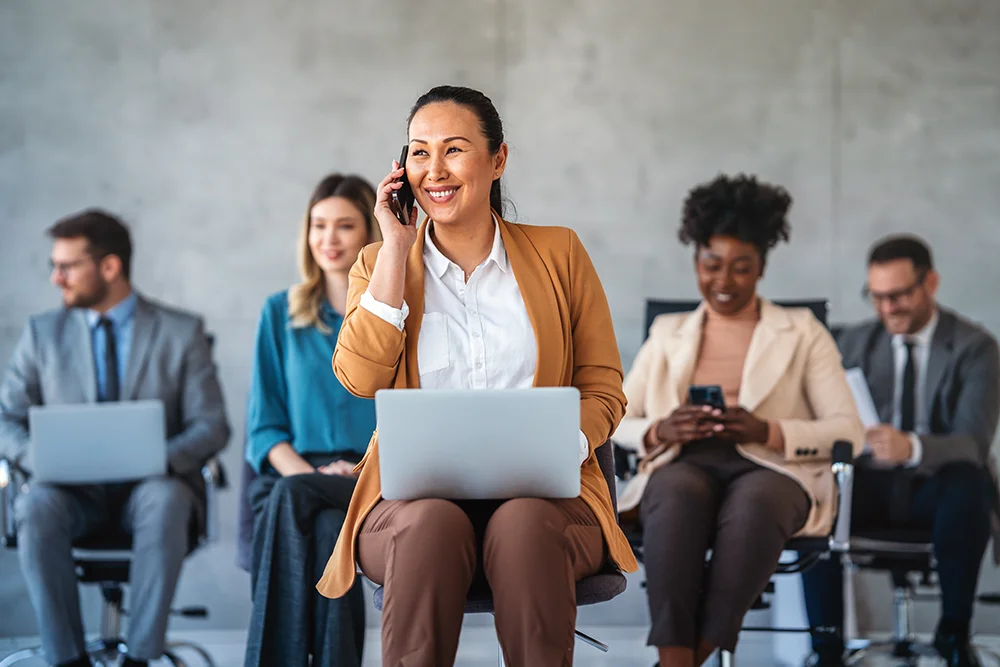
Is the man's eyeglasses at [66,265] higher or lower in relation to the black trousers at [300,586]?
higher

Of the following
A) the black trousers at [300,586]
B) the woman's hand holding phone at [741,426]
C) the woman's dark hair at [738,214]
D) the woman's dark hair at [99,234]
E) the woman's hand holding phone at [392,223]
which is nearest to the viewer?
the woman's hand holding phone at [392,223]

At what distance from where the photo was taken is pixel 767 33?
4336 mm

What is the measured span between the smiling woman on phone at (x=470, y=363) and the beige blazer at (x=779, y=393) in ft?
3.52

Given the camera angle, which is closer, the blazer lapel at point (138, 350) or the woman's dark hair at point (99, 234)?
the blazer lapel at point (138, 350)

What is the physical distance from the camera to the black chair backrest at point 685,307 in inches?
139

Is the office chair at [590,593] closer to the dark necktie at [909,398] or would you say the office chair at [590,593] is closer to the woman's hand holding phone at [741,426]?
the woman's hand holding phone at [741,426]

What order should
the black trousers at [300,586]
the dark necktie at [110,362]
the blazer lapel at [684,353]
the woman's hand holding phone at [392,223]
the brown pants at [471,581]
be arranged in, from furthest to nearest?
the dark necktie at [110,362], the blazer lapel at [684,353], the black trousers at [300,586], the woman's hand holding phone at [392,223], the brown pants at [471,581]

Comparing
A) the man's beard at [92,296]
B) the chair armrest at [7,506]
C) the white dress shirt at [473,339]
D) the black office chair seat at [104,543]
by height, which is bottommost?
the black office chair seat at [104,543]

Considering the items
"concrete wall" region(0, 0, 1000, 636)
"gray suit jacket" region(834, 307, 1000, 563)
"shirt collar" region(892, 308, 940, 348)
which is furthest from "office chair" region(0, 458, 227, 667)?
"shirt collar" region(892, 308, 940, 348)

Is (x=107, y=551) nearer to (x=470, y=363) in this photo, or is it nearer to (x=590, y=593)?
(x=470, y=363)

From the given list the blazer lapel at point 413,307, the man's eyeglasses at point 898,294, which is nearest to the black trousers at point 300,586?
the blazer lapel at point 413,307

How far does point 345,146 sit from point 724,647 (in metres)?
2.45

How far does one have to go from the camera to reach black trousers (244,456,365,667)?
262cm

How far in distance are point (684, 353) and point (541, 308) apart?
52.5 inches
